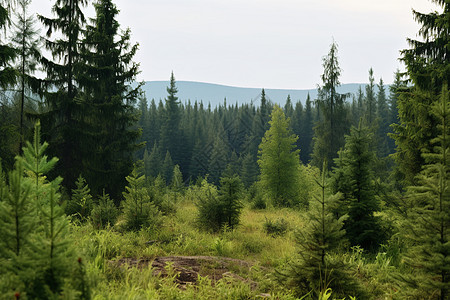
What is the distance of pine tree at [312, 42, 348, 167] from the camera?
102 ft

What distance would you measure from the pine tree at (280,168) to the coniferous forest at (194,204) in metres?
0.10

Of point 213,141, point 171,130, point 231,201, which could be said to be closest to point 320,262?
point 231,201

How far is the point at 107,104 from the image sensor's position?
15836 millimetres

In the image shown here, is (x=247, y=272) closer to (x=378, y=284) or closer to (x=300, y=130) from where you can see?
(x=378, y=284)

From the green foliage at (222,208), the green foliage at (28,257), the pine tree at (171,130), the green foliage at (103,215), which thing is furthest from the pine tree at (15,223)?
the pine tree at (171,130)

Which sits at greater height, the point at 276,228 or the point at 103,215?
the point at 103,215

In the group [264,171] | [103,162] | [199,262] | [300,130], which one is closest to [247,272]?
[199,262]

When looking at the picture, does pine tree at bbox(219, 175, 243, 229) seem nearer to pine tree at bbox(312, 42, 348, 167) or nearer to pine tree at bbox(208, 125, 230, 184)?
pine tree at bbox(312, 42, 348, 167)

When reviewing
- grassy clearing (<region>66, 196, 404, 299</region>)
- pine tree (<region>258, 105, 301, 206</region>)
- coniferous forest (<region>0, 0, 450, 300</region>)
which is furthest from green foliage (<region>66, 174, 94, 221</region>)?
pine tree (<region>258, 105, 301, 206</region>)

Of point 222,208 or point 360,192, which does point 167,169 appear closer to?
point 222,208

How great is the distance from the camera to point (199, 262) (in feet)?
20.6

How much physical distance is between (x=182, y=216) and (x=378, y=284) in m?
8.30

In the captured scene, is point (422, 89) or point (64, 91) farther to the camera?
point (64, 91)

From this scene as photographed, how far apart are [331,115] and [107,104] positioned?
22.9 meters
